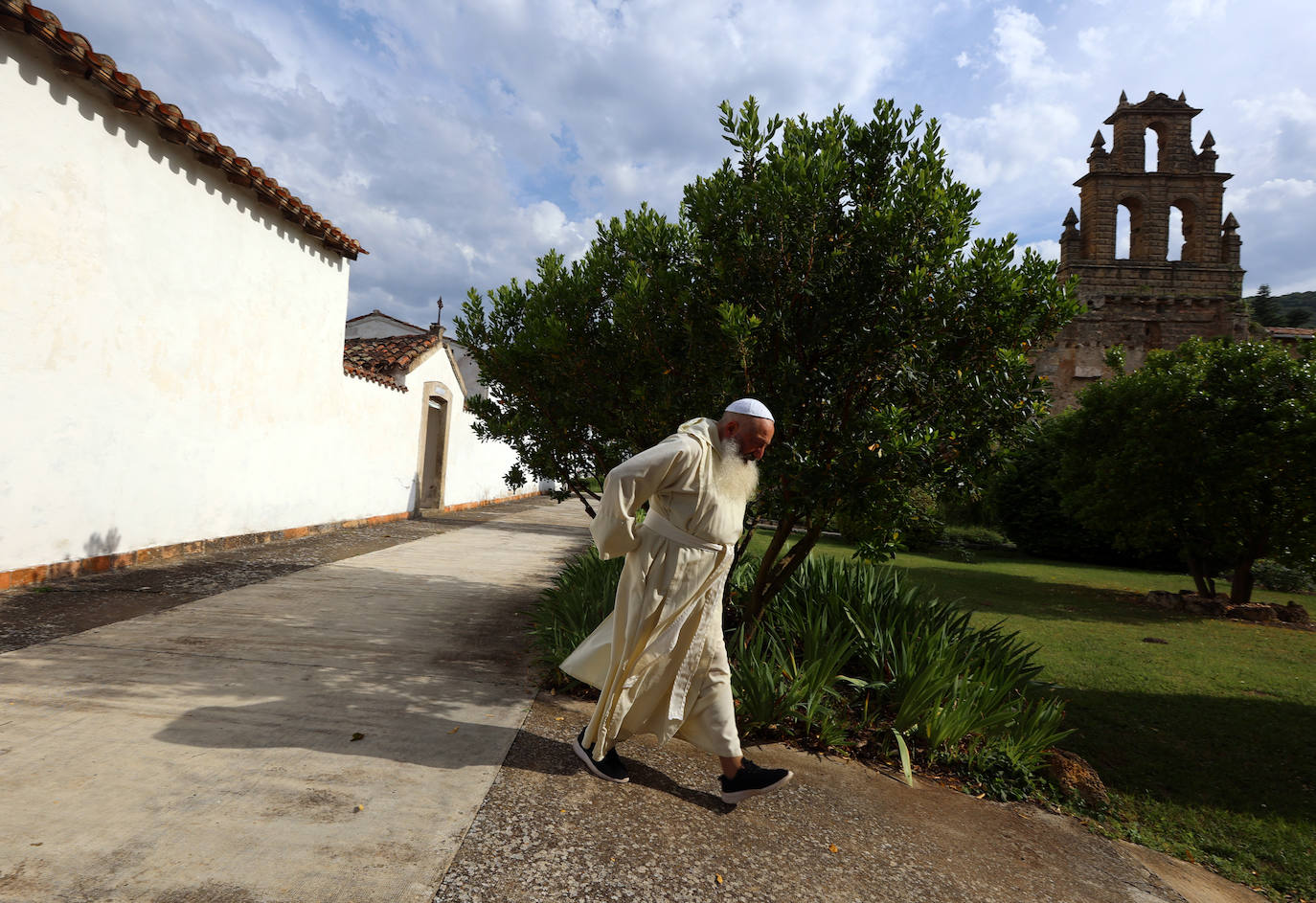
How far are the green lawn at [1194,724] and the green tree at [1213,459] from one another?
1.42 meters

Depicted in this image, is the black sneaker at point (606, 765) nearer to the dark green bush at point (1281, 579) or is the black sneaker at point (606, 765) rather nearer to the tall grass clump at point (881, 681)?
the tall grass clump at point (881, 681)

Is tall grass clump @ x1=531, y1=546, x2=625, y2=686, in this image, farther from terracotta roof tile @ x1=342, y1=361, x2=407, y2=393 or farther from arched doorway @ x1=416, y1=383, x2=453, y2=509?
arched doorway @ x1=416, y1=383, x2=453, y2=509

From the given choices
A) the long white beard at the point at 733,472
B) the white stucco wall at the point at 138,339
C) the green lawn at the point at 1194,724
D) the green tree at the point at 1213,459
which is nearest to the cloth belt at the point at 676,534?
the long white beard at the point at 733,472

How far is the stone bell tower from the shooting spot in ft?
93.9

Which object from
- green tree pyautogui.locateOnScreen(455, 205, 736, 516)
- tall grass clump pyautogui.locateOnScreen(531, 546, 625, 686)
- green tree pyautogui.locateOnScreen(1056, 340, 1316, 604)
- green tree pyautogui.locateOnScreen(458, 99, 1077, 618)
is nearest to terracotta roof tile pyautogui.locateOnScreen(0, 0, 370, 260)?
green tree pyautogui.locateOnScreen(455, 205, 736, 516)

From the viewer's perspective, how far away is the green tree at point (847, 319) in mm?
3943

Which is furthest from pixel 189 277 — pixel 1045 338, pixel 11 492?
pixel 1045 338

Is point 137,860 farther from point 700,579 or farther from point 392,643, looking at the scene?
point 392,643

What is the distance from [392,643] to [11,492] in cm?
371

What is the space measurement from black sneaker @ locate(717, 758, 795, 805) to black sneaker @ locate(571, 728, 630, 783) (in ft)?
1.47

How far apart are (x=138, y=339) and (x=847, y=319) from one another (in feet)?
23.1

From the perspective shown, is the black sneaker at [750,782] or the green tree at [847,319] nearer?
the black sneaker at [750,782]

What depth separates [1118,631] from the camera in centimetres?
860

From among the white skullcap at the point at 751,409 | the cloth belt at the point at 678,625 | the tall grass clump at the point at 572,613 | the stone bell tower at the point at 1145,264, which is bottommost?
the tall grass clump at the point at 572,613
